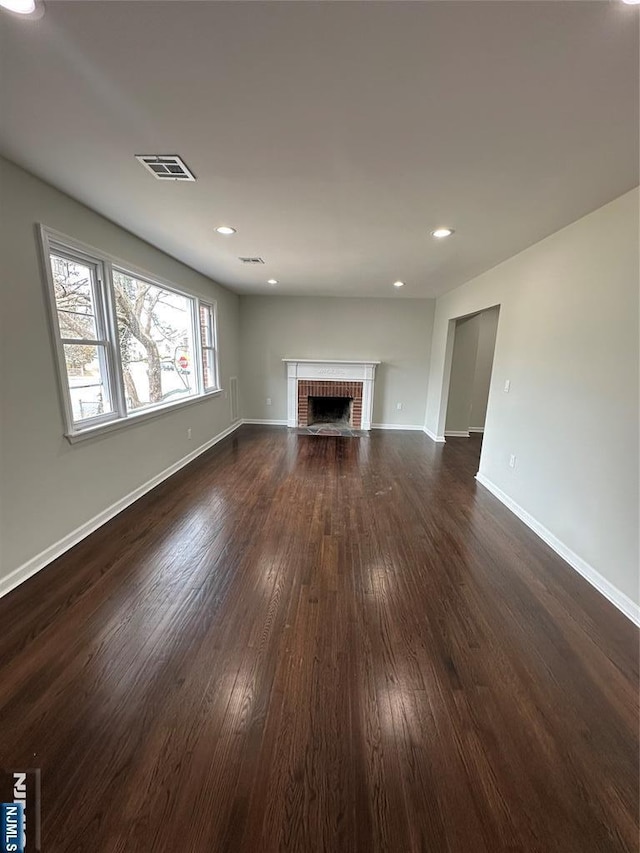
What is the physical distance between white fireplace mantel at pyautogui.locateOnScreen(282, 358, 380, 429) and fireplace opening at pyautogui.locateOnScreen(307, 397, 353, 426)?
451mm

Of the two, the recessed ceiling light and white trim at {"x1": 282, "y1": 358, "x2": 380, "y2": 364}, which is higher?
the recessed ceiling light

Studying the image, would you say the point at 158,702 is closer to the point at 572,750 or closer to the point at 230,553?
the point at 230,553

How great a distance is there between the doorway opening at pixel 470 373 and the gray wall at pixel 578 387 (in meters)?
2.11

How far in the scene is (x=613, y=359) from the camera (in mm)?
2129

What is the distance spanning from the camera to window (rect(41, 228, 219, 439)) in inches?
92.9

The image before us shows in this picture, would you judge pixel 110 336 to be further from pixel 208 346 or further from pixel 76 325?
pixel 208 346

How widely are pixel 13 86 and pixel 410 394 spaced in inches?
234

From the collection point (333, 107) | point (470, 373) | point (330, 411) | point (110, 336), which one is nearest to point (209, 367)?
point (110, 336)

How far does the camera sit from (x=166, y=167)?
1866mm

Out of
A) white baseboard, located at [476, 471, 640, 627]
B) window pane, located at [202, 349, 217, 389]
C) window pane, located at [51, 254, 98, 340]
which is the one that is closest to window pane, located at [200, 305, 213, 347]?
Answer: window pane, located at [202, 349, 217, 389]

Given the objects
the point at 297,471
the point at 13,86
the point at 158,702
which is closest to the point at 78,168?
the point at 13,86

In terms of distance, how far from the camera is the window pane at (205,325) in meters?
4.81

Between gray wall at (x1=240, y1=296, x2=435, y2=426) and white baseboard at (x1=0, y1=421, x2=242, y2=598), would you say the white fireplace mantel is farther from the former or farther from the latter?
white baseboard at (x1=0, y1=421, x2=242, y2=598)

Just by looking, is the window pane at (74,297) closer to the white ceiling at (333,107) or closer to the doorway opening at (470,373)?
the white ceiling at (333,107)
